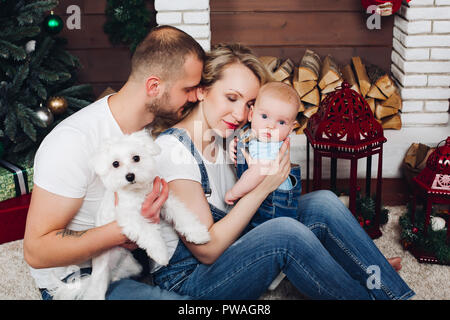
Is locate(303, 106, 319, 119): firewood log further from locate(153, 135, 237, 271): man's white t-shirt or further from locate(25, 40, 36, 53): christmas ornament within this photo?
locate(25, 40, 36, 53): christmas ornament

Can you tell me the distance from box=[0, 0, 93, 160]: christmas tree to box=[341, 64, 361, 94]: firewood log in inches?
60.6

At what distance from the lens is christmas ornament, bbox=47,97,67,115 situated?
2580 millimetres

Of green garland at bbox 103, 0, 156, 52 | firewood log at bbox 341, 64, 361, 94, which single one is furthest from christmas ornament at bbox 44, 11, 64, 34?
firewood log at bbox 341, 64, 361, 94

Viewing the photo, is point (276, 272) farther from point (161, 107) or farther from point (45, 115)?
point (45, 115)

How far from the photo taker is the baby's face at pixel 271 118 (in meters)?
1.76

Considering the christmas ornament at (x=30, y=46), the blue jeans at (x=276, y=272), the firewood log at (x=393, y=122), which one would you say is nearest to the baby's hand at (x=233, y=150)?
the blue jeans at (x=276, y=272)

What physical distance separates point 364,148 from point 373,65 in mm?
1122

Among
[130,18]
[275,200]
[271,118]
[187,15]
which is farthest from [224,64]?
[130,18]

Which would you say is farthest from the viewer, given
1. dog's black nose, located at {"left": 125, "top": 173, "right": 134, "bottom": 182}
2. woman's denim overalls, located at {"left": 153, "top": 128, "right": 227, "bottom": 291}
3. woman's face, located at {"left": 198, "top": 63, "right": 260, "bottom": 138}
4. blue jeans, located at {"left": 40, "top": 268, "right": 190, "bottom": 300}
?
woman's face, located at {"left": 198, "top": 63, "right": 260, "bottom": 138}

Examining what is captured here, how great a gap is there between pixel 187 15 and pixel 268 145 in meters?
1.23

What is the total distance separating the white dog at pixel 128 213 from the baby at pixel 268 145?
26 cm

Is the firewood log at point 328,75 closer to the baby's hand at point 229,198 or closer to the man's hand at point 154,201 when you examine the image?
the baby's hand at point 229,198

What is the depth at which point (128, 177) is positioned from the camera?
1.45m

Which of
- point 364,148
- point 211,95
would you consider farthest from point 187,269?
point 364,148
